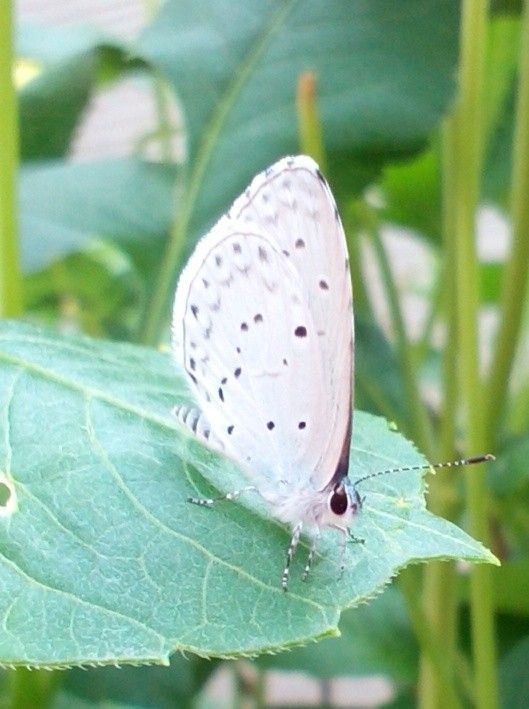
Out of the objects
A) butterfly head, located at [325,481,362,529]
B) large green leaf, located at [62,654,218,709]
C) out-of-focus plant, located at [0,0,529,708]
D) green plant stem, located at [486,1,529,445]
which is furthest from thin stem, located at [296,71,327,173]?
large green leaf, located at [62,654,218,709]

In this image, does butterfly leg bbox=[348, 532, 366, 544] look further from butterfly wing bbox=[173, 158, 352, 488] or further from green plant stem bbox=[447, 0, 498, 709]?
green plant stem bbox=[447, 0, 498, 709]

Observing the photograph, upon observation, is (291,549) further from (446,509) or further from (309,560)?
(446,509)

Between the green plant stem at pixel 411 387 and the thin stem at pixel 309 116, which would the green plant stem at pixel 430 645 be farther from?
the thin stem at pixel 309 116

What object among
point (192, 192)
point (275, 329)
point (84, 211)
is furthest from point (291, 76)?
point (275, 329)

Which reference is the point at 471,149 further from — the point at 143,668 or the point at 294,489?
the point at 143,668

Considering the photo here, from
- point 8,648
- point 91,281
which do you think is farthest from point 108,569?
point 91,281
